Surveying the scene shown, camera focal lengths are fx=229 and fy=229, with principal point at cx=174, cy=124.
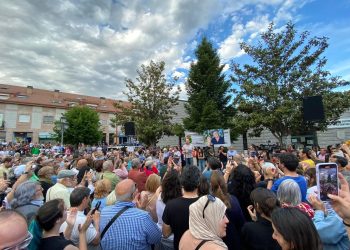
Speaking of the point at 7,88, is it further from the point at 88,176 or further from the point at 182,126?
the point at 88,176

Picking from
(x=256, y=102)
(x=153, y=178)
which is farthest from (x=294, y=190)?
(x=256, y=102)

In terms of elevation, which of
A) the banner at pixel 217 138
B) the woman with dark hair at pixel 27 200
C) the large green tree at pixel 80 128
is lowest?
the woman with dark hair at pixel 27 200

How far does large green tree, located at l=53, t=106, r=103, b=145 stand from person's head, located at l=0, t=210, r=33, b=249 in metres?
37.8

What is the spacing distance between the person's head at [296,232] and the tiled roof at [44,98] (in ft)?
166

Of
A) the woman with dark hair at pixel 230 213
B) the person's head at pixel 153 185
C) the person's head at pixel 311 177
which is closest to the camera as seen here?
the woman with dark hair at pixel 230 213

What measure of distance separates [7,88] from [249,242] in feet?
191

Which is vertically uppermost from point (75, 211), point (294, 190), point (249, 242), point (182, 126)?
point (182, 126)

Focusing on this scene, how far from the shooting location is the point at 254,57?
1630cm

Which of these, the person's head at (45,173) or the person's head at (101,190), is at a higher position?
the person's head at (45,173)

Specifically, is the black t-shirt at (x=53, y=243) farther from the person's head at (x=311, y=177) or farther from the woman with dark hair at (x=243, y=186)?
the person's head at (x=311, y=177)

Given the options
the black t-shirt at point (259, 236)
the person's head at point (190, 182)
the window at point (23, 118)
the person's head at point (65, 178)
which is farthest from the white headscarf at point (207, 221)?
the window at point (23, 118)

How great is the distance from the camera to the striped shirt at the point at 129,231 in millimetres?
2551

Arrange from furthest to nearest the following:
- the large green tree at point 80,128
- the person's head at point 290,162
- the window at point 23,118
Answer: the window at point 23,118, the large green tree at point 80,128, the person's head at point 290,162

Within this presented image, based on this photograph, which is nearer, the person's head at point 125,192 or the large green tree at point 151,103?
the person's head at point 125,192
